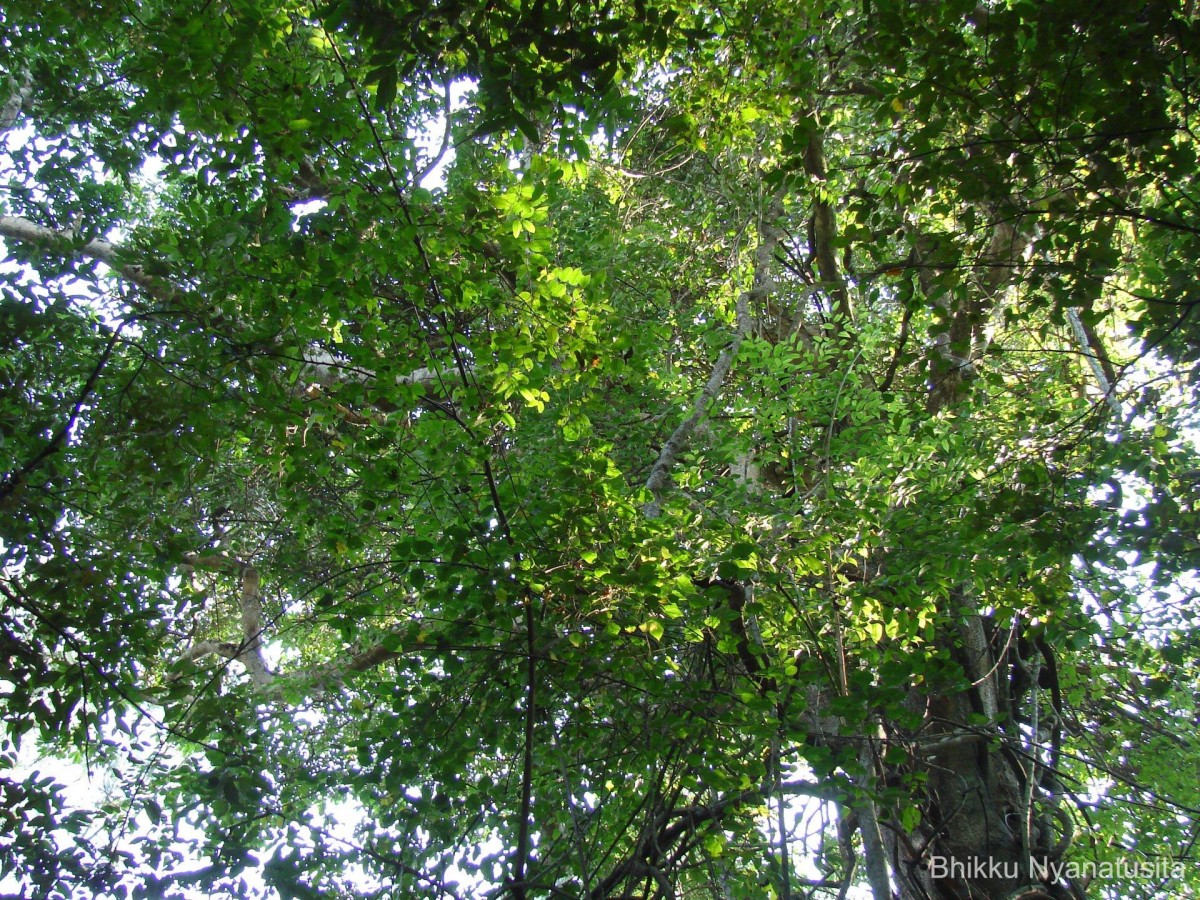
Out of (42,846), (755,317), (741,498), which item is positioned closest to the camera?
(42,846)

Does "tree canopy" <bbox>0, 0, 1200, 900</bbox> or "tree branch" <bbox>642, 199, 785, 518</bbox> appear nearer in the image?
"tree canopy" <bbox>0, 0, 1200, 900</bbox>

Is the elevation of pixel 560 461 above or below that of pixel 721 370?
below

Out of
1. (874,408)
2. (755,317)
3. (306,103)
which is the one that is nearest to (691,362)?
(755,317)

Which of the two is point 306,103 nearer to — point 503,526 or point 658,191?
point 503,526

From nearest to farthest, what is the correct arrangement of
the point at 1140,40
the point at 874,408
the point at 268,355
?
the point at 1140,40 < the point at 268,355 < the point at 874,408

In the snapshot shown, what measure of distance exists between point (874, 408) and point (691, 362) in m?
2.10

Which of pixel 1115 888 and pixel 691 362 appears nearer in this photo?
pixel 1115 888

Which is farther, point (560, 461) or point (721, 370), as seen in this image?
point (721, 370)

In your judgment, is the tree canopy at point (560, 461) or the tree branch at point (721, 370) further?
the tree branch at point (721, 370)

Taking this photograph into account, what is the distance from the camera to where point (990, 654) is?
5.04 metres

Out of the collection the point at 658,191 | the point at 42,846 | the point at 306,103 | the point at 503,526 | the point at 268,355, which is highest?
the point at 658,191

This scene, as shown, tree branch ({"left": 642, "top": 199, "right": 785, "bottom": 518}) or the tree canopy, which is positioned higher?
tree branch ({"left": 642, "top": 199, "right": 785, "bottom": 518})

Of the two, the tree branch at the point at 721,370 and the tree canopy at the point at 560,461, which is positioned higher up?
the tree branch at the point at 721,370

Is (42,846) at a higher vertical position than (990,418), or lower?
lower
